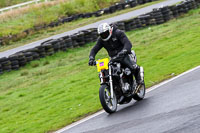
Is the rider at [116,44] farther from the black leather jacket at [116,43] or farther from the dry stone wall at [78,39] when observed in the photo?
the dry stone wall at [78,39]

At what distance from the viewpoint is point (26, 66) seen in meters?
19.6

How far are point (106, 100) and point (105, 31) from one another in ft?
5.09

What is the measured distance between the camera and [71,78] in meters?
15.2

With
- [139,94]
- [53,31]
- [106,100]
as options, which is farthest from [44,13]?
[106,100]

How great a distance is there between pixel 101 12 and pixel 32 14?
790 centimetres

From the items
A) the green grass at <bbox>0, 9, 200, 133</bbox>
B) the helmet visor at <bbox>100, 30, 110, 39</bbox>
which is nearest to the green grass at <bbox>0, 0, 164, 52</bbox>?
the green grass at <bbox>0, 9, 200, 133</bbox>

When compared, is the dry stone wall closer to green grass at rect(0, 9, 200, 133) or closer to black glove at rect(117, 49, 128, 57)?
green grass at rect(0, 9, 200, 133)

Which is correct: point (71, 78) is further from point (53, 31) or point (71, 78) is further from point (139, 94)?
point (53, 31)

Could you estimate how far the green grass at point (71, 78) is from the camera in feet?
35.0

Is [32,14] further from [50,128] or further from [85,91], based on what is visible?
[50,128]

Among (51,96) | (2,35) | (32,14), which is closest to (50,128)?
(51,96)

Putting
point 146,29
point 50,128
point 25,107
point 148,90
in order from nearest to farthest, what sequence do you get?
point 50,128, point 148,90, point 25,107, point 146,29

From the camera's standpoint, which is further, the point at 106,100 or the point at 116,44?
the point at 116,44

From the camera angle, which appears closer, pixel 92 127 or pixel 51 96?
pixel 92 127
